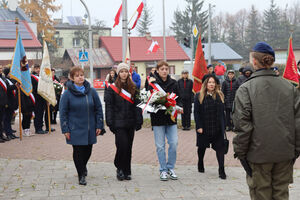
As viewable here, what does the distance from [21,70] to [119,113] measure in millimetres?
5448

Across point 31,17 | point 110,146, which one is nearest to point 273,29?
point 31,17

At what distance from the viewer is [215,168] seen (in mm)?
7637

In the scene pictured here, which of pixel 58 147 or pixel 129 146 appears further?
pixel 58 147

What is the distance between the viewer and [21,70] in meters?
11.1

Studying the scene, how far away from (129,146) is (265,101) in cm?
338

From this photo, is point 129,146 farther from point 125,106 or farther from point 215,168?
point 215,168

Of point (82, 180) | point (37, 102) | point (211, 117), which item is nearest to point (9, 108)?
point (37, 102)

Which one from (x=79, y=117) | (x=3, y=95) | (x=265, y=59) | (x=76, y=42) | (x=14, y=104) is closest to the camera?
(x=265, y=59)

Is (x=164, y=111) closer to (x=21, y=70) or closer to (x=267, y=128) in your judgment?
(x=267, y=128)

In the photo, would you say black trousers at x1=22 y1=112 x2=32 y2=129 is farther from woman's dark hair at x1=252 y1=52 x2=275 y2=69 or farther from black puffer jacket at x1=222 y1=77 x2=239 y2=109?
woman's dark hair at x1=252 y1=52 x2=275 y2=69

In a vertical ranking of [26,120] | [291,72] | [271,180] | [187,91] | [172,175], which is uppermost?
[291,72]

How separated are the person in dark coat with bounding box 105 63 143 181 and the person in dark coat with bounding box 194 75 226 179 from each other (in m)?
1.10

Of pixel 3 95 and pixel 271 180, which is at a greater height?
pixel 3 95

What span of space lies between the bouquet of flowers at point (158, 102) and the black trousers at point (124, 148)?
53 centimetres
